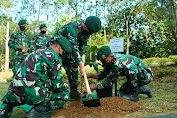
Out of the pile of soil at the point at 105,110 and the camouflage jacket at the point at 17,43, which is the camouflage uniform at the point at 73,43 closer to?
the pile of soil at the point at 105,110

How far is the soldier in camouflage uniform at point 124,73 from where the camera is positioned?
293 cm

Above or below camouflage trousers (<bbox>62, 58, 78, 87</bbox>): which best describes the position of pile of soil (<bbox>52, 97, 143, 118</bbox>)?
below

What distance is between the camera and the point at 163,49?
13234 millimetres

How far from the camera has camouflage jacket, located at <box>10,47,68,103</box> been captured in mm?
1970

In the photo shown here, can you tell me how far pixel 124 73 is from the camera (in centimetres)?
317

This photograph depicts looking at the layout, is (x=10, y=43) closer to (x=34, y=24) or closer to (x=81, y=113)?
(x=81, y=113)

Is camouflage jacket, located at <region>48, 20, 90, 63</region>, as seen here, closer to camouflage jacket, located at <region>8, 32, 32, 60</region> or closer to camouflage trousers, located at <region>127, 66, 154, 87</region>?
camouflage trousers, located at <region>127, 66, 154, 87</region>

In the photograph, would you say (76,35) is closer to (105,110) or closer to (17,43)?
(105,110)

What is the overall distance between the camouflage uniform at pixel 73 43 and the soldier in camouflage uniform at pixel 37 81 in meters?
0.71

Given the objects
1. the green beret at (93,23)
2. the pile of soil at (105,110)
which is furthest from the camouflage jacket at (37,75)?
the green beret at (93,23)

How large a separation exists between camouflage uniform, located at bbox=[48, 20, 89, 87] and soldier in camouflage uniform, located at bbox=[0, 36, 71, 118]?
2.32 ft

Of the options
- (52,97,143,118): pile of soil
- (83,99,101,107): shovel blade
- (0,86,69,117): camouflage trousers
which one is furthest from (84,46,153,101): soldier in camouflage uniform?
(0,86,69,117): camouflage trousers

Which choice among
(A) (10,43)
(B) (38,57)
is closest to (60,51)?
(B) (38,57)

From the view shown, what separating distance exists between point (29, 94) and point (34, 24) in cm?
2553
